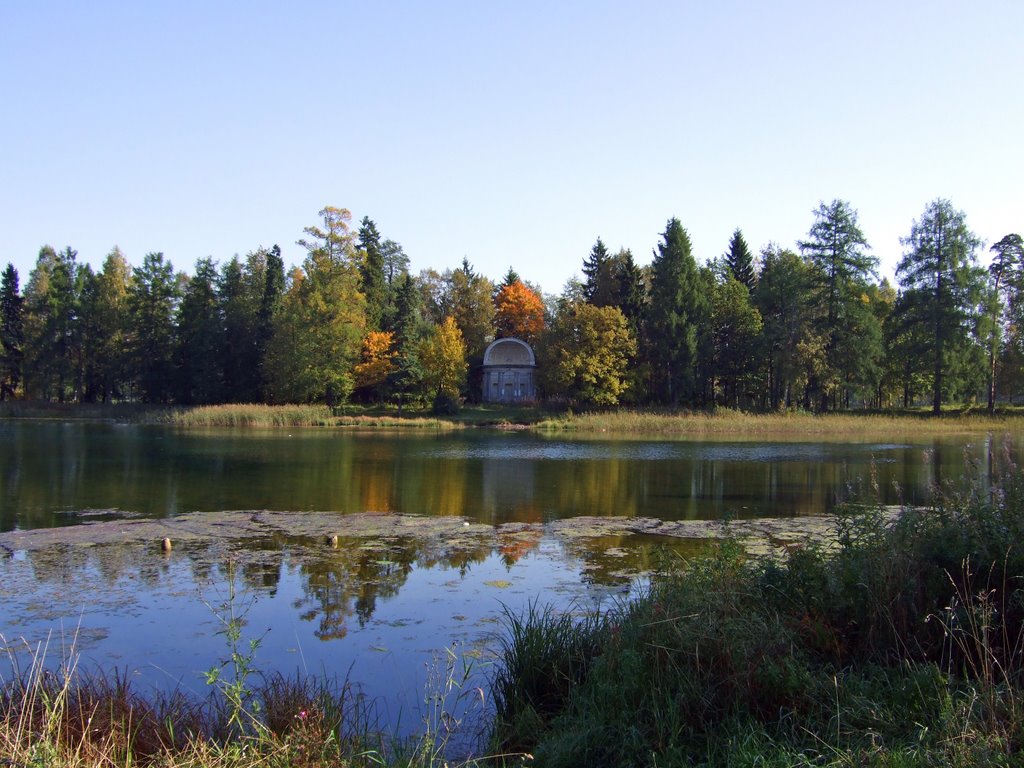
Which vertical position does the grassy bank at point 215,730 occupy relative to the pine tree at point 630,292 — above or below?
below

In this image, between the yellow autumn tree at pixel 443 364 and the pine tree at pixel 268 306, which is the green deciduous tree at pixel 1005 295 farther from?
the pine tree at pixel 268 306

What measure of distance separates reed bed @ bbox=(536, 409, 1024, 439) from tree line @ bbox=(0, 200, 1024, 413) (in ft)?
14.8

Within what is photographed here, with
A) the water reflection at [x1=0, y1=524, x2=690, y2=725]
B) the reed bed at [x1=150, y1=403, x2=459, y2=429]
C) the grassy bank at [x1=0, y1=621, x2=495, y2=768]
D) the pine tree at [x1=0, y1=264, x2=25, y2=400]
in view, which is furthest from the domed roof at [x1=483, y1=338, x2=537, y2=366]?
the grassy bank at [x1=0, y1=621, x2=495, y2=768]

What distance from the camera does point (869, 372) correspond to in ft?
162

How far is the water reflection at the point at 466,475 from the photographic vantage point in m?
16.5

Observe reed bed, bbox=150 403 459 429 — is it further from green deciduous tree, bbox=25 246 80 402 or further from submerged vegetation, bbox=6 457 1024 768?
submerged vegetation, bbox=6 457 1024 768

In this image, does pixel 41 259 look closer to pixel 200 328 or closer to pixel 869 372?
pixel 200 328

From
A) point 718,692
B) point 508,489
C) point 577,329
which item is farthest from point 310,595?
point 577,329

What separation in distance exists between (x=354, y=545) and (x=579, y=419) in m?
35.6

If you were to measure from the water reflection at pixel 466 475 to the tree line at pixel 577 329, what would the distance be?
1482 cm

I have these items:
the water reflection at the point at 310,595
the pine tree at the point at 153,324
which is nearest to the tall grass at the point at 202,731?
the water reflection at the point at 310,595

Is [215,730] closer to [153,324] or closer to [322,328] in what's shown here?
[322,328]

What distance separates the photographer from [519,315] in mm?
71500

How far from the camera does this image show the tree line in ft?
163
